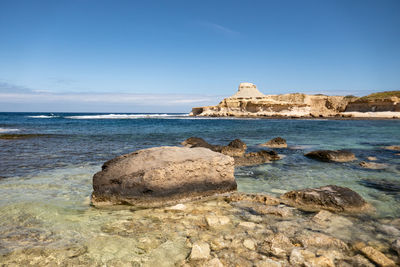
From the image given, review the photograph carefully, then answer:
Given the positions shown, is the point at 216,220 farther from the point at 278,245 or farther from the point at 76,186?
the point at 76,186

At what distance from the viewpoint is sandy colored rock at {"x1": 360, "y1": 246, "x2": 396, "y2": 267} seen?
2.91m

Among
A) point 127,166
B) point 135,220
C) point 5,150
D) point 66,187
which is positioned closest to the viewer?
point 135,220

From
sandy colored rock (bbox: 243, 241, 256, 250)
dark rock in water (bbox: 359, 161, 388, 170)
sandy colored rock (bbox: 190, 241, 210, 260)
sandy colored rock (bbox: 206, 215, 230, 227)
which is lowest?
dark rock in water (bbox: 359, 161, 388, 170)

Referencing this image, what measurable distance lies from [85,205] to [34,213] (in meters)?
0.86

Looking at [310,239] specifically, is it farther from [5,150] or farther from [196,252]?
[5,150]

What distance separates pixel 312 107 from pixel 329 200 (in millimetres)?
78781

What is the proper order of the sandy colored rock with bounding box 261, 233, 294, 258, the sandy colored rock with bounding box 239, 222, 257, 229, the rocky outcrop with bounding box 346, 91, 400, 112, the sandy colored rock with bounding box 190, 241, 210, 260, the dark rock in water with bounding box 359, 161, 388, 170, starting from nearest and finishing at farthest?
the sandy colored rock with bounding box 190, 241, 210, 260 → the sandy colored rock with bounding box 261, 233, 294, 258 → the sandy colored rock with bounding box 239, 222, 257, 229 → the dark rock in water with bounding box 359, 161, 388, 170 → the rocky outcrop with bounding box 346, 91, 400, 112

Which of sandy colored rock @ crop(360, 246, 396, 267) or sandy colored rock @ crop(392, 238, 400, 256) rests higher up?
sandy colored rock @ crop(360, 246, 396, 267)

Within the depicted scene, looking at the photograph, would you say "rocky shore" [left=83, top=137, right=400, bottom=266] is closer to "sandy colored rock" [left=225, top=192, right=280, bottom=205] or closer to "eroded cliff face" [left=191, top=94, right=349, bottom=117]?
"sandy colored rock" [left=225, top=192, right=280, bottom=205]

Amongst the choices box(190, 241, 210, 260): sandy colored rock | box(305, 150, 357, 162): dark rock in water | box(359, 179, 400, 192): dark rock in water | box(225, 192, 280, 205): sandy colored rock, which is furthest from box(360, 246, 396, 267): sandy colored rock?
box(305, 150, 357, 162): dark rock in water

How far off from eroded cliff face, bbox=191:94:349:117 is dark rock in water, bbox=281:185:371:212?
65417mm

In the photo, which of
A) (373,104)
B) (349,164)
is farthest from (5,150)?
(373,104)

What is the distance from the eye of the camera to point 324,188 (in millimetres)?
5211

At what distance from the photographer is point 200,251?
3.09 meters
